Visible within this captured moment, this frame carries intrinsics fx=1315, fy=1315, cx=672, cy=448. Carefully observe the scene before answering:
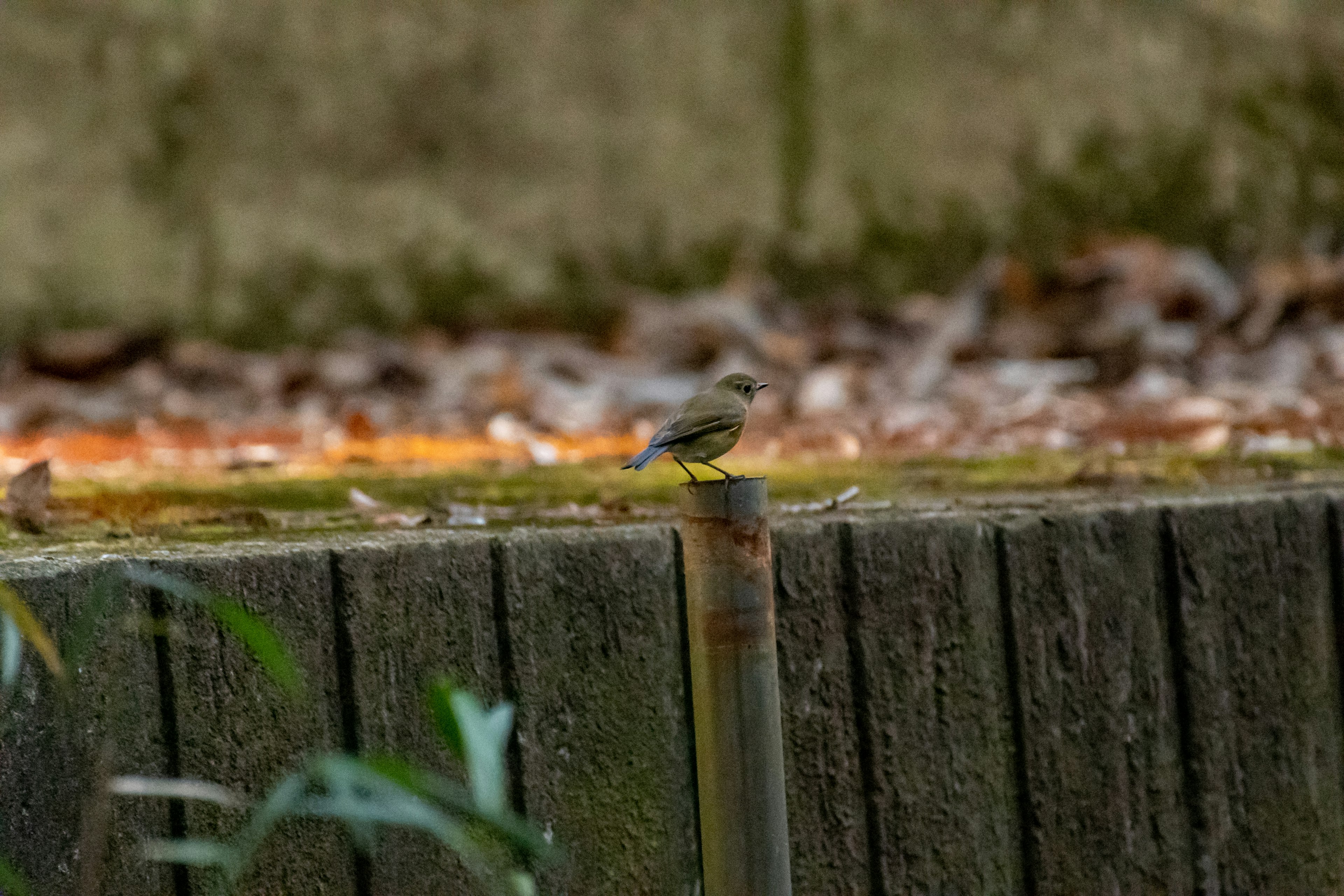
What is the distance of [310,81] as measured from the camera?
4348mm

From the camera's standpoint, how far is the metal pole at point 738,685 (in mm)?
1255

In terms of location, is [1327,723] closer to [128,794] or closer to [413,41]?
[128,794]

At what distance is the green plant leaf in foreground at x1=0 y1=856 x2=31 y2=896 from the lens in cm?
88

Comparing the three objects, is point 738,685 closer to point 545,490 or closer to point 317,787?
point 317,787

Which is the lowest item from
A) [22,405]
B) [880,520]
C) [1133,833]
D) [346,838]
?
[1133,833]

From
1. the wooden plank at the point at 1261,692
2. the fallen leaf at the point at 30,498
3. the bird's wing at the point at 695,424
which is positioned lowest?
the wooden plank at the point at 1261,692

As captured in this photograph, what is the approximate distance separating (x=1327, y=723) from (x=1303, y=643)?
4.6 inches

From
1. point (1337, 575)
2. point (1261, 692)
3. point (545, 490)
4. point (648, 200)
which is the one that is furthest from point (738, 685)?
point (648, 200)

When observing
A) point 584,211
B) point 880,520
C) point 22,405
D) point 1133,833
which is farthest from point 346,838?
point 584,211

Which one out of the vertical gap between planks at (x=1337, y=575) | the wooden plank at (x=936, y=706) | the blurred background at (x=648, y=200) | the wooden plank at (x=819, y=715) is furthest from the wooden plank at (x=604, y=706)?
the blurred background at (x=648, y=200)

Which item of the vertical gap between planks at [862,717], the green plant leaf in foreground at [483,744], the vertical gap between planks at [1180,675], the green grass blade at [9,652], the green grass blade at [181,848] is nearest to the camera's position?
the green plant leaf in foreground at [483,744]

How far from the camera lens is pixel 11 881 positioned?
2.97 ft

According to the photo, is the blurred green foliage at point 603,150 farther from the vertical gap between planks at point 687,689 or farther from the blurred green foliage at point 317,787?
the blurred green foliage at point 317,787

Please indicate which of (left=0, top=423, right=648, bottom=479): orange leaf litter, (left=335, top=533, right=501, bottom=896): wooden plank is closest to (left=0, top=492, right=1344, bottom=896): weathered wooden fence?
(left=335, top=533, right=501, bottom=896): wooden plank
